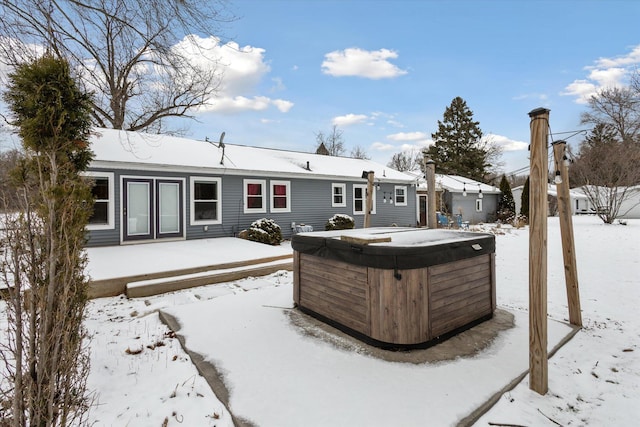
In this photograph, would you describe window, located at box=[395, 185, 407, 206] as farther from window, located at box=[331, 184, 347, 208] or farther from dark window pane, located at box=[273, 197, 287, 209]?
dark window pane, located at box=[273, 197, 287, 209]

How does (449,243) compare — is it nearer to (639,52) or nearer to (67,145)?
(67,145)

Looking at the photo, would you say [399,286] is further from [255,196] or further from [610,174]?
[610,174]

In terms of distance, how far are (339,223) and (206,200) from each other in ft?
15.7

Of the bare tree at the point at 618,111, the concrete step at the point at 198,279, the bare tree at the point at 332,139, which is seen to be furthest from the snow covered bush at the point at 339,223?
the bare tree at the point at 618,111

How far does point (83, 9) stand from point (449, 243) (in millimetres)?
5233

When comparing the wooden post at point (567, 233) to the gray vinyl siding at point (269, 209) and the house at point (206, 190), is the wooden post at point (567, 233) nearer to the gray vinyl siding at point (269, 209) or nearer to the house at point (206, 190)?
the house at point (206, 190)

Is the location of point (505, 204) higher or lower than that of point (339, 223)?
higher

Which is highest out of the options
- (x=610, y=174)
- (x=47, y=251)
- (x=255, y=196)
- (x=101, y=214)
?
(x=610, y=174)

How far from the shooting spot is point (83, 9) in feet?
12.7

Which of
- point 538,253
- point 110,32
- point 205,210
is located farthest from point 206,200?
point 538,253

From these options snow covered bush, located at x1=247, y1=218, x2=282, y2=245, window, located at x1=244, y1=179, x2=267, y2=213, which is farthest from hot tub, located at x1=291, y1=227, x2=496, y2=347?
window, located at x1=244, y1=179, x2=267, y2=213

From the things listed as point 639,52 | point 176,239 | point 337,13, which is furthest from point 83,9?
point 639,52

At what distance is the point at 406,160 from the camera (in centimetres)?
3772

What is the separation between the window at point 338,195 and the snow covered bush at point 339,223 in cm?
87
